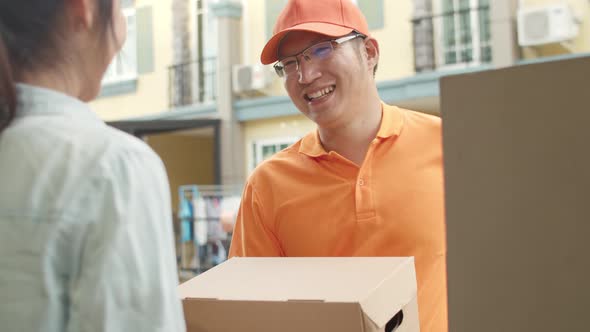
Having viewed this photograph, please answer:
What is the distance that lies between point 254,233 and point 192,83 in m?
7.34

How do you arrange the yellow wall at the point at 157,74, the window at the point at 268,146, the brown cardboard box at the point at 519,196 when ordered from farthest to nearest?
the yellow wall at the point at 157,74 < the window at the point at 268,146 < the brown cardboard box at the point at 519,196

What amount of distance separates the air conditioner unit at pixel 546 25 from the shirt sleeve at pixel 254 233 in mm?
5025

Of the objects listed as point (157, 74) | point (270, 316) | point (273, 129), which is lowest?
point (270, 316)

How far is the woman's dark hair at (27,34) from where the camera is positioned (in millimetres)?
665

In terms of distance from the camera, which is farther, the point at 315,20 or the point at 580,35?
the point at 580,35

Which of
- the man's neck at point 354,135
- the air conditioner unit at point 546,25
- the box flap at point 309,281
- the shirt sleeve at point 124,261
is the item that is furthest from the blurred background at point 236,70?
the shirt sleeve at point 124,261

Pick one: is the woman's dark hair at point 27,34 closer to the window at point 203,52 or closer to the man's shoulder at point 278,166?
the man's shoulder at point 278,166

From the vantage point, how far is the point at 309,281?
3.19ft

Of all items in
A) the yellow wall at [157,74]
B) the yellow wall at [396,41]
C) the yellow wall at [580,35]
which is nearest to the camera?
the yellow wall at [580,35]

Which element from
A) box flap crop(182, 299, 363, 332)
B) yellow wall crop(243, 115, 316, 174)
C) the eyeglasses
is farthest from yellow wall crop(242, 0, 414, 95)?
box flap crop(182, 299, 363, 332)

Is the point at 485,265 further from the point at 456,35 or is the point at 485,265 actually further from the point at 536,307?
the point at 456,35

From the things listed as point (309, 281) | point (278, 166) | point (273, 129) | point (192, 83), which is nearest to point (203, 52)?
point (192, 83)

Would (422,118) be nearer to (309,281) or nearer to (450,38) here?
(309,281)

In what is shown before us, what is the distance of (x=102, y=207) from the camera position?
24.2 inches
